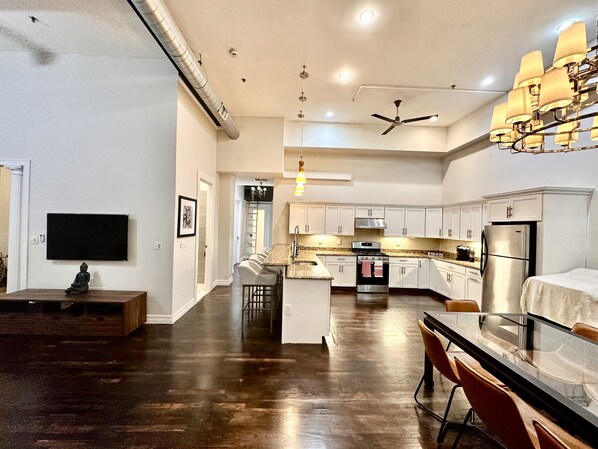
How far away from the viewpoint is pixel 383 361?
122 inches

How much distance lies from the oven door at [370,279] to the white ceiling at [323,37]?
3.64 m

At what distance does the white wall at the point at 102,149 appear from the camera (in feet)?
13.0

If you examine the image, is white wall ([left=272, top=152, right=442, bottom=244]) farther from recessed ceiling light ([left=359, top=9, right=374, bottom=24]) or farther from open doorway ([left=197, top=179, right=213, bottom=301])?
recessed ceiling light ([left=359, top=9, right=374, bottom=24])

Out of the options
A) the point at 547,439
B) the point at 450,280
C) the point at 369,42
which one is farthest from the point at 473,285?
the point at 547,439

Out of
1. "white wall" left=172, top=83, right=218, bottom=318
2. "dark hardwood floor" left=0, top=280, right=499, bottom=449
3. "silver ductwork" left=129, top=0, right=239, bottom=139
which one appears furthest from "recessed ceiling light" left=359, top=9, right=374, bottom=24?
"dark hardwood floor" left=0, top=280, right=499, bottom=449

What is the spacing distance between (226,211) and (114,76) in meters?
3.29

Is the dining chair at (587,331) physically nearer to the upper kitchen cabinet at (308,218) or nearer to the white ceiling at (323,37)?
the white ceiling at (323,37)

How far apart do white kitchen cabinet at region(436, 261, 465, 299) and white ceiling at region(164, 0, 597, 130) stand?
3289mm

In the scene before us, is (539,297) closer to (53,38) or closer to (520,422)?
(520,422)

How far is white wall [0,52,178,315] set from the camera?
3953mm

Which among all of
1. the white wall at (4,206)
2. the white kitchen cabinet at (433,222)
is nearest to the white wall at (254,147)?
the white kitchen cabinet at (433,222)

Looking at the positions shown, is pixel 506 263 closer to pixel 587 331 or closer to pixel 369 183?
pixel 587 331

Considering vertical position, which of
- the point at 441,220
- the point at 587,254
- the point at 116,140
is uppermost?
the point at 116,140

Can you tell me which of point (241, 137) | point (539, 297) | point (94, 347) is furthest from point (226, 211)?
point (539, 297)
